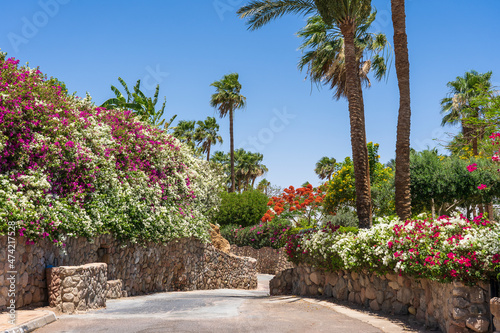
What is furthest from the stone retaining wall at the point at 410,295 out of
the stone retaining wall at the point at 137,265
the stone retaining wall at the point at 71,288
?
the stone retaining wall at the point at 71,288

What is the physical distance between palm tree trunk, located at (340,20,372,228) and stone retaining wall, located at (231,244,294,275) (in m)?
22.9

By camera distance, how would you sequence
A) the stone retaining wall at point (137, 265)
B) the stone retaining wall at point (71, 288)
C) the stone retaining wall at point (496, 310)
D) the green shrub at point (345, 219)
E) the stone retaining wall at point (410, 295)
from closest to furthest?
1. the stone retaining wall at point (496, 310)
2. the stone retaining wall at point (410, 295)
3. the stone retaining wall at point (137, 265)
4. the stone retaining wall at point (71, 288)
5. the green shrub at point (345, 219)

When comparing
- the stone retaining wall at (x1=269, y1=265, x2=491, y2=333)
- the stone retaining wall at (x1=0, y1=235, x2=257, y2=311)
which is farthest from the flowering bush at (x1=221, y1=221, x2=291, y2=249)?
the stone retaining wall at (x1=269, y1=265, x2=491, y2=333)

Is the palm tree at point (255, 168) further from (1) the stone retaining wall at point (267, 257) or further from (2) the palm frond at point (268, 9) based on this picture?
(2) the palm frond at point (268, 9)

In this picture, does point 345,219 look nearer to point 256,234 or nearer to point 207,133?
point 256,234

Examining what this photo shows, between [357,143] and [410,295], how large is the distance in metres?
5.78

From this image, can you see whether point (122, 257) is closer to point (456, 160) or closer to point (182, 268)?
point (182, 268)

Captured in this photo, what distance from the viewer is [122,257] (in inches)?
596

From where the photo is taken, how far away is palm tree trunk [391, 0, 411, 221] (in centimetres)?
1252

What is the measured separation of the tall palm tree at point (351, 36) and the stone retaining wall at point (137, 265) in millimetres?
7989

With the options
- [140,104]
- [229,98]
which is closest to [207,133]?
[229,98]

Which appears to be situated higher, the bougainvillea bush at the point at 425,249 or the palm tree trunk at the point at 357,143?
the palm tree trunk at the point at 357,143

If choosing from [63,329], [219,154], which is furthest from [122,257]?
[219,154]

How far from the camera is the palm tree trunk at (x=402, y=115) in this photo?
1252 centimetres
